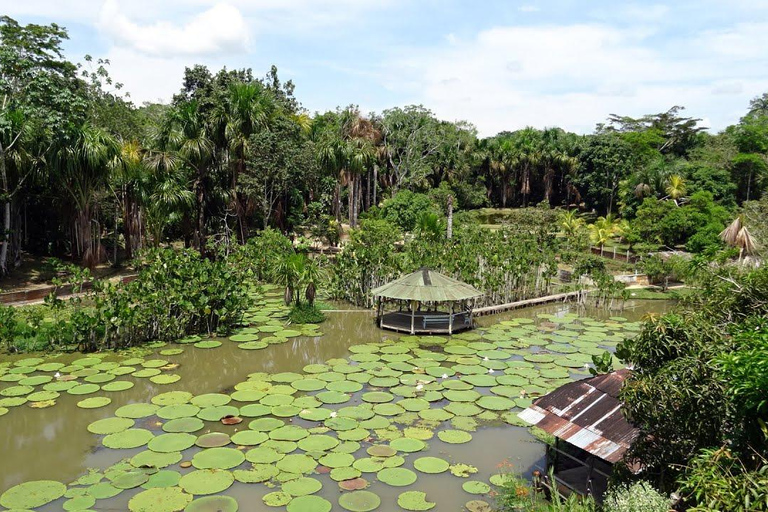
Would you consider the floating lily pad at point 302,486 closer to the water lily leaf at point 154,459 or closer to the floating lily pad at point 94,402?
the water lily leaf at point 154,459

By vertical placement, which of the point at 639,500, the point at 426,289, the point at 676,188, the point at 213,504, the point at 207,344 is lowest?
the point at 213,504

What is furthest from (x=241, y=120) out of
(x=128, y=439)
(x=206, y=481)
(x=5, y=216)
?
(x=206, y=481)

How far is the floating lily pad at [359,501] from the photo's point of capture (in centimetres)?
763

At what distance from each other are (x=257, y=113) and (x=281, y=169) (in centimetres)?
290

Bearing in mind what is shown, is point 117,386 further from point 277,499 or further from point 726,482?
point 726,482

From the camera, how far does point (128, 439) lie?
9.36 metres

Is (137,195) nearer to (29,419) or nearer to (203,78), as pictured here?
(203,78)

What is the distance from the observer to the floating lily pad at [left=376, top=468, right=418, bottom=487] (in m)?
8.30

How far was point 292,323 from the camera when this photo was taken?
1688 centimetres

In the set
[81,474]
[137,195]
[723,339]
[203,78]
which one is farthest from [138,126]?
[723,339]

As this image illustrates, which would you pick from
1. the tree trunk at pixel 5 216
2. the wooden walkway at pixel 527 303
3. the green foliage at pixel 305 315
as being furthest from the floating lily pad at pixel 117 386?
the tree trunk at pixel 5 216

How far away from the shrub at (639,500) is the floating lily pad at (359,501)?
306 centimetres

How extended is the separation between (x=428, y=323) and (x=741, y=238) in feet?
44.0

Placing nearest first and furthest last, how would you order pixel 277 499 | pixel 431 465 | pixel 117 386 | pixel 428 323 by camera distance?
pixel 277 499 < pixel 431 465 < pixel 117 386 < pixel 428 323
